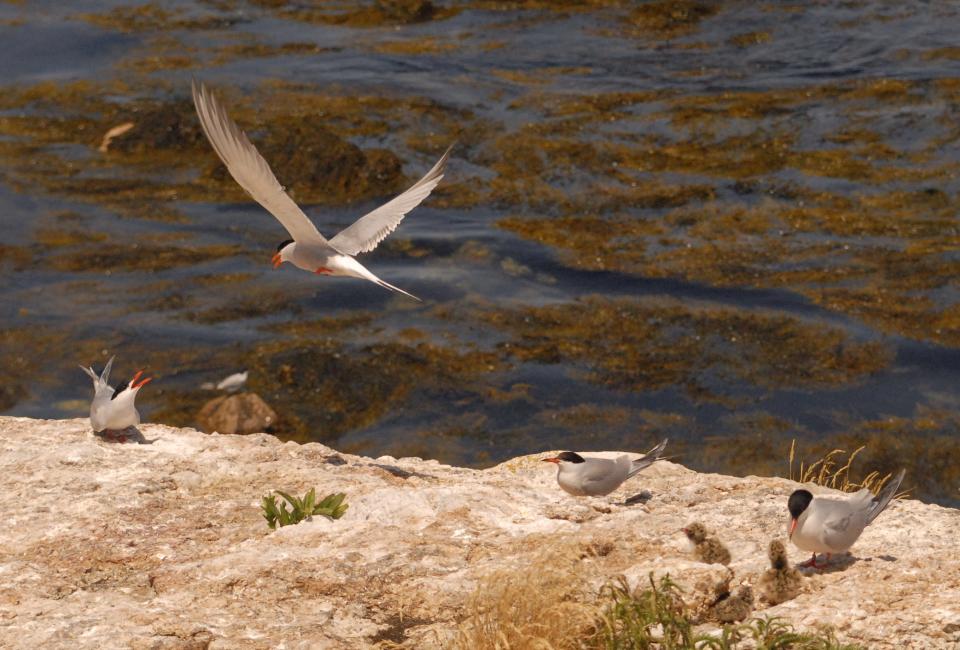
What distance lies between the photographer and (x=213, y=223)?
20688mm

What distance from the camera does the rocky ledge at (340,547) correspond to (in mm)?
5926

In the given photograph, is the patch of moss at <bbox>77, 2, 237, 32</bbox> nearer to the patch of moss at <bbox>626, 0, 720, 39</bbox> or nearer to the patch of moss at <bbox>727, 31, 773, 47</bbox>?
the patch of moss at <bbox>626, 0, 720, 39</bbox>

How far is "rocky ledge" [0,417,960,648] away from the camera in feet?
19.4

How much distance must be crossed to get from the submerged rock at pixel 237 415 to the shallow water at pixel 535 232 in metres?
0.47

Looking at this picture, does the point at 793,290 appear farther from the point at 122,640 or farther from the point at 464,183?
the point at 122,640

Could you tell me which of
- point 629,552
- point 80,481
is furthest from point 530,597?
point 80,481

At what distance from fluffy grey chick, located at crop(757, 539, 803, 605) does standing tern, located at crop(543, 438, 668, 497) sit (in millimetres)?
1574

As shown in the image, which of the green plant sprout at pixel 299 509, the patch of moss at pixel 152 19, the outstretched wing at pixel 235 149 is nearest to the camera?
the green plant sprout at pixel 299 509

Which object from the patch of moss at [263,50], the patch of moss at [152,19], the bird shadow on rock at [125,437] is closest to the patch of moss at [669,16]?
the patch of moss at [263,50]

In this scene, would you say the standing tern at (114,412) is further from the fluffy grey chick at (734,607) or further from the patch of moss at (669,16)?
the patch of moss at (669,16)

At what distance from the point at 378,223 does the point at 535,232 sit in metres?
9.37

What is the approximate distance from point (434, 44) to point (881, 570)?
21879 millimetres

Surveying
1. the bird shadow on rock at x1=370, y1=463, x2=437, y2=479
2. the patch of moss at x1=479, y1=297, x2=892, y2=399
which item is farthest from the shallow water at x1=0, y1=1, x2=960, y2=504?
the bird shadow on rock at x1=370, y1=463, x2=437, y2=479

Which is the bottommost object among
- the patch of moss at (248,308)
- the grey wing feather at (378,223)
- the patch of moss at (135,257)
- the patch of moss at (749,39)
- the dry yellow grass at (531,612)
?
the patch of moss at (248,308)
